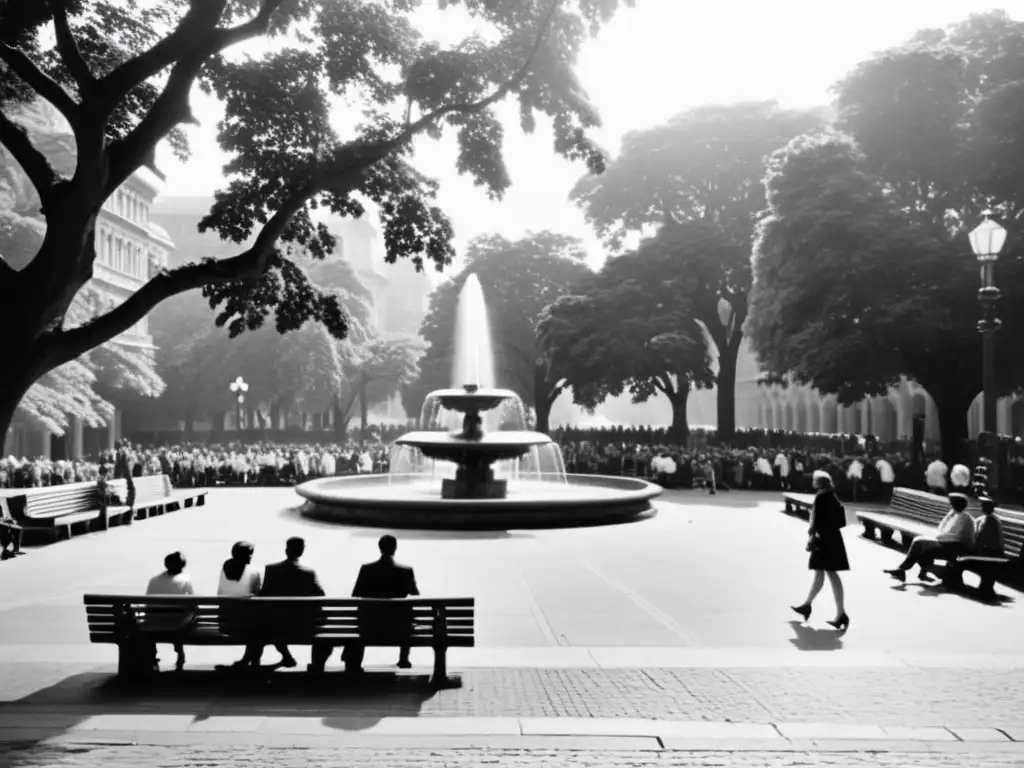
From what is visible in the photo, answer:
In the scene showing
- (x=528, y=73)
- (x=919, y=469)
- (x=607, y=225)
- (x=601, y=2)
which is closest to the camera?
(x=601, y=2)

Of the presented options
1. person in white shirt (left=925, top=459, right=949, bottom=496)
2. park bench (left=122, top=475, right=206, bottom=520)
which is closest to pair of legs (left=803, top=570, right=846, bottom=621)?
park bench (left=122, top=475, right=206, bottom=520)

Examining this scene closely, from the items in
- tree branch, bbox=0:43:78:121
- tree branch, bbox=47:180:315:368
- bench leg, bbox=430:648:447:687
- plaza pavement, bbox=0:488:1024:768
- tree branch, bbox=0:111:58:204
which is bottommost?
plaza pavement, bbox=0:488:1024:768

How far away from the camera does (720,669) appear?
865 centimetres

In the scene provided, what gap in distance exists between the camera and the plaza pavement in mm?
6543

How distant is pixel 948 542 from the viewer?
13.4 metres

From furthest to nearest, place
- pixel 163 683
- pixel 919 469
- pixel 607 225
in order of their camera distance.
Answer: pixel 607 225 < pixel 919 469 < pixel 163 683

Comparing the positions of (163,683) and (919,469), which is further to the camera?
(919,469)

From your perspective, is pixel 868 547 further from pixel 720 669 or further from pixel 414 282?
pixel 414 282

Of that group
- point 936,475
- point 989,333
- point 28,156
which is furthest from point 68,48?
point 936,475

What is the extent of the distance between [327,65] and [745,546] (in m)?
10.6

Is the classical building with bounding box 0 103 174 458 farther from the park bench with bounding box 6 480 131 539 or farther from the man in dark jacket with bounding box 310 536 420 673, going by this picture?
the man in dark jacket with bounding box 310 536 420 673

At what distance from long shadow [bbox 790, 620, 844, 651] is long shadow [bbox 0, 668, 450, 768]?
358cm

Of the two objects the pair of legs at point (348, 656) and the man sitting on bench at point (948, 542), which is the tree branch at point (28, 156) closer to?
the pair of legs at point (348, 656)

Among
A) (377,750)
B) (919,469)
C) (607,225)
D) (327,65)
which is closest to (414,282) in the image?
(607,225)
